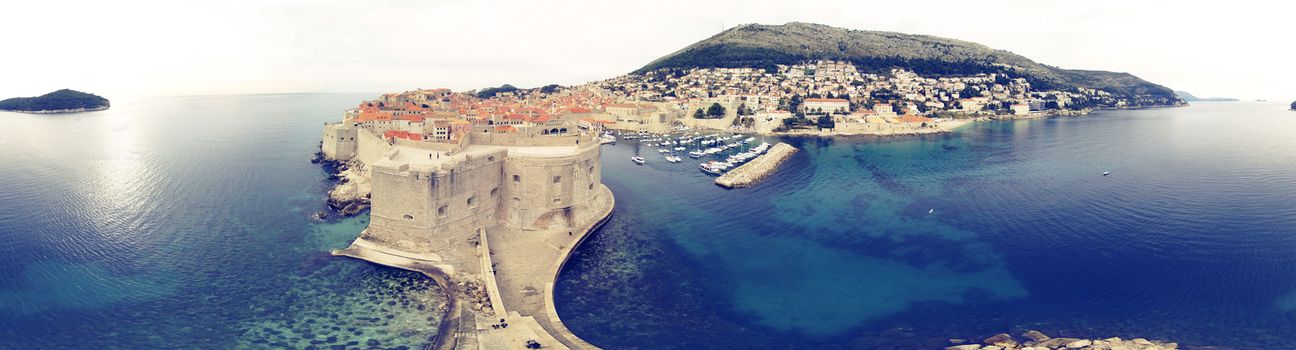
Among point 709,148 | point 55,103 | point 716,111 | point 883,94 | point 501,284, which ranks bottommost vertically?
point 501,284

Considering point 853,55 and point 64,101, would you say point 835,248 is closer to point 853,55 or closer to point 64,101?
point 853,55

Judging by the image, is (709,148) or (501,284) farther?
(709,148)

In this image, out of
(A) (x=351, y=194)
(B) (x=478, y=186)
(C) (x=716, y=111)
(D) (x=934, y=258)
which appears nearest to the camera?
(D) (x=934, y=258)

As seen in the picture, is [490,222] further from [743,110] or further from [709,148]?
[743,110]

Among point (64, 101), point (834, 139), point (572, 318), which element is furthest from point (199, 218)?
point (64, 101)

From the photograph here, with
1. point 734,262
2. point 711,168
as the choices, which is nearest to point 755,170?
point 711,168

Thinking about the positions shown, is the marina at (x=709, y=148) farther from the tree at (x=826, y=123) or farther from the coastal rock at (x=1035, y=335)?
the coastal rock at (x=1035, y=335)
